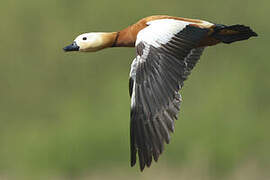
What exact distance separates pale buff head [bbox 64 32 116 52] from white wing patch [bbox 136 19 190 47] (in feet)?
1.84

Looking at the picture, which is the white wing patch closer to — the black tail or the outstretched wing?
the outstretched wing

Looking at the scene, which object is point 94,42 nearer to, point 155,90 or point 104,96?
point 155,90

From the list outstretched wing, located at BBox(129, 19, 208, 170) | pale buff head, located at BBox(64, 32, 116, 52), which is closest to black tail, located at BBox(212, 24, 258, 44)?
outstretched wing, located at BBox(129, 19, 208, 170)

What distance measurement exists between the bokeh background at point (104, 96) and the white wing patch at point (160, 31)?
243 cm

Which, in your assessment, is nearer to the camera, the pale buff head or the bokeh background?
the pale buff head

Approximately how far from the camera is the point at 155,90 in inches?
262

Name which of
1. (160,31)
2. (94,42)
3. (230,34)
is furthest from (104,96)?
(160,31)

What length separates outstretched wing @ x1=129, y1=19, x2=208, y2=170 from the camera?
6625 mm

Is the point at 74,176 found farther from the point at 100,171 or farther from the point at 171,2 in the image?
the point at 171,2

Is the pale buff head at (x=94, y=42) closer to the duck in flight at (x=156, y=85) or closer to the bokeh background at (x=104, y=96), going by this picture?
the duck in flight at (x=156, y=85)

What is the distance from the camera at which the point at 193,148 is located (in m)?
9.83

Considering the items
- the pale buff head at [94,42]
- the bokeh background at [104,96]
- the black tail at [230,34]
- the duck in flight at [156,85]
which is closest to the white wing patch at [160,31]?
the duck in flight at [156,85]

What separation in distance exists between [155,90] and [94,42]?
3.47 feet

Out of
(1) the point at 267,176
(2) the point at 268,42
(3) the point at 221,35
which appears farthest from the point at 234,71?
(3) the point at 221,35
